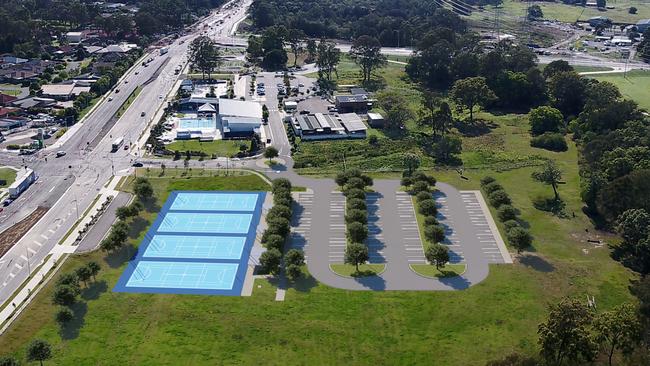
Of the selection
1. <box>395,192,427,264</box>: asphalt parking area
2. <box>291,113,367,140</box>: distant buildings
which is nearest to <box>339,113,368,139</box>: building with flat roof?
<box>291,113,367,140</box>: distant buildings

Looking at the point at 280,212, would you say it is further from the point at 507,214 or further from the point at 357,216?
the point at 507,214

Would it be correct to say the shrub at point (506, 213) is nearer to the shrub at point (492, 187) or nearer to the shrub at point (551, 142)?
the shrub at point (492, 187)

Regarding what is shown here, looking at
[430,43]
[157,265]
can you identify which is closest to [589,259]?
[157,265]

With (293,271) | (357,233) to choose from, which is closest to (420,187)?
(357,233)

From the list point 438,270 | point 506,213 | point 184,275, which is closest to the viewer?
point 184,275

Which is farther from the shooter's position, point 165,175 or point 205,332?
point 165,175

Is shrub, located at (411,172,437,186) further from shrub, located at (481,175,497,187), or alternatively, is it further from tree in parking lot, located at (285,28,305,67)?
tree in parking lot, located at (285,28,305,67)

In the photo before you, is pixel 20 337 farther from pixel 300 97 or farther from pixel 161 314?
pixel 300 97
